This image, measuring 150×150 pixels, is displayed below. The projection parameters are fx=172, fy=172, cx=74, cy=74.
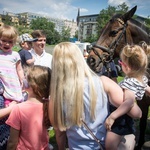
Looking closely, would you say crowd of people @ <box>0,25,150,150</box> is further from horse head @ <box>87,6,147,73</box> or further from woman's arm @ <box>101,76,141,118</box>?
horse head @ <box>87,6,147,73</box>

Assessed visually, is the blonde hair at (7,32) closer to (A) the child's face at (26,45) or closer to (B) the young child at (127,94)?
(B) the young child at (127,94)

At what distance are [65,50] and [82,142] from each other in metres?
0.91

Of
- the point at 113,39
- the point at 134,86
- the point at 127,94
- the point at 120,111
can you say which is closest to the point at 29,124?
the point at 120,111

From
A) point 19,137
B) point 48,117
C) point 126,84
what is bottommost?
point 19,137

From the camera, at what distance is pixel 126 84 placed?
1839 mm

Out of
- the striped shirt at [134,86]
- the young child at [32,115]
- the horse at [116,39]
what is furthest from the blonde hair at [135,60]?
the horse at [116,39]

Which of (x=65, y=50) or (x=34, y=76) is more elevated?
(x=65, y=50)

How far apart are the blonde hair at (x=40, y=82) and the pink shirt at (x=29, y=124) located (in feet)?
0.20

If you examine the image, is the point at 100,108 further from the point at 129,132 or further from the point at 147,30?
the point at 147,30

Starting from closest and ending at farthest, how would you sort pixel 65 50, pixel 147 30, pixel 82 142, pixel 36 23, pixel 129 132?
1. pixel 65 50
2. pixel 82 142
3. pixel 129 132
4. pixel 147 30
5. pixel 36 23

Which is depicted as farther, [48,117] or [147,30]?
[147,30]

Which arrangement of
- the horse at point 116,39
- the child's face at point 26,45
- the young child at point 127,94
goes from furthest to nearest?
the child's face at point 26,45
the horse at point 116,39
the young child at point 127,94

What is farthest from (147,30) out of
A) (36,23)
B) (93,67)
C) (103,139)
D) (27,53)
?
(36,23)

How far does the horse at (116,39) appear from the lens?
3789 mm
